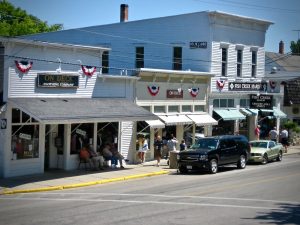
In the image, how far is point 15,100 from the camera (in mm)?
23688

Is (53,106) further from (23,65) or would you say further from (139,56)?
(139,56)

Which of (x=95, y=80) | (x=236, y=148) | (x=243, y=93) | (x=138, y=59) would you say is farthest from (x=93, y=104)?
(x=243, y=93)

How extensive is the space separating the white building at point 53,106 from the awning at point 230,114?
419 inches

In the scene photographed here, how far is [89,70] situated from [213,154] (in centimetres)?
774

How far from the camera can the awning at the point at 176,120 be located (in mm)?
32750

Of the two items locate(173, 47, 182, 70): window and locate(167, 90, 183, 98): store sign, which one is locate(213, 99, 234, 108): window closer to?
locate(173, 47, 182, 70): window

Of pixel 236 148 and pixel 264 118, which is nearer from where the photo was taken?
pixel 236 148

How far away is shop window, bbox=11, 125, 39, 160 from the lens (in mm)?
24328

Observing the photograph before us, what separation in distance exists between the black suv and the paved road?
122 cm

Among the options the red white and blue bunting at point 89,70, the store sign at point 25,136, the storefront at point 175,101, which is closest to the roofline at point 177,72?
the storefront at point 175,101

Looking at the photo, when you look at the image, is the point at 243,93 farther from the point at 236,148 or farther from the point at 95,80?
the point at 95,80

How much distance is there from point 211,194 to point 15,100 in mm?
9810

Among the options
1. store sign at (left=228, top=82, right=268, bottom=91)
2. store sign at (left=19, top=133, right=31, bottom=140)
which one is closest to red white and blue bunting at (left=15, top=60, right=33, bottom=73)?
store sign at (left=19, top=133, right=31, bottom=140)

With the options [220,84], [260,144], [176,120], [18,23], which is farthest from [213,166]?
[18,23]
